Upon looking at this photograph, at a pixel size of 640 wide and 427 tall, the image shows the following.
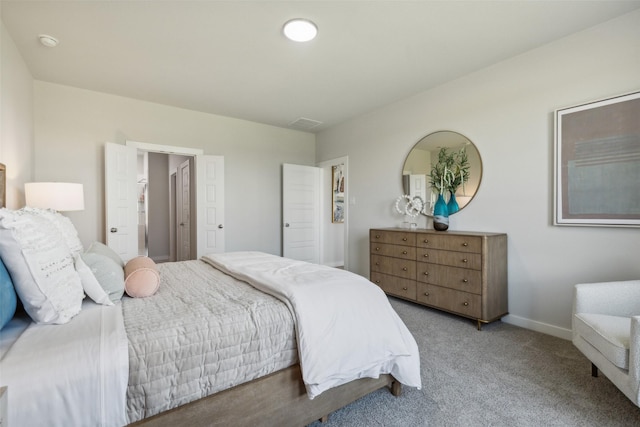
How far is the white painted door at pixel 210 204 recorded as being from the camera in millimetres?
4305

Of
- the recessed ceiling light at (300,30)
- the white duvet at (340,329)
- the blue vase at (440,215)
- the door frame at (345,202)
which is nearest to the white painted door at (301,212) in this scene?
the door frame at (345,202)

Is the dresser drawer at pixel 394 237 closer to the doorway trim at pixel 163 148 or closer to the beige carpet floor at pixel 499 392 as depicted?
the beige carpet floor at pixel 499 392

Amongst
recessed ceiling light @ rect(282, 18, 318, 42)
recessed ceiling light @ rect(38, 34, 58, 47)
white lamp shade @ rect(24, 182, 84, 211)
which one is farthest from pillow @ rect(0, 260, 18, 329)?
recessed ceiling light @ rect(38, 34, 58, 47)

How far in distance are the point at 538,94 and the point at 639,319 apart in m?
2.13

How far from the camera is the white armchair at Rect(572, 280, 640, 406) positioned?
4.71ft

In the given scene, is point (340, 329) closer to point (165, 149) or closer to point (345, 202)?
point (345, 202)

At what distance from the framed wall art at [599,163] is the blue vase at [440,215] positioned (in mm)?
957

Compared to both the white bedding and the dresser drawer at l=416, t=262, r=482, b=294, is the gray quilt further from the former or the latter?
the dresser drawer at l=416, t=262, r=482, b=294

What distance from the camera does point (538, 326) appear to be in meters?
2.74

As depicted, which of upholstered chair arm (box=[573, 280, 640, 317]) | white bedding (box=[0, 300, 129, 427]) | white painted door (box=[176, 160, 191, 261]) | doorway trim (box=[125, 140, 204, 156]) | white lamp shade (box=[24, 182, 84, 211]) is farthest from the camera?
white painted door (box=[176, 160, 191, 261])

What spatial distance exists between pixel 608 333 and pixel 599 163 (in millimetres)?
1470

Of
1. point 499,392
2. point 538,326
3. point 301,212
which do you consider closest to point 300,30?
point 499,392

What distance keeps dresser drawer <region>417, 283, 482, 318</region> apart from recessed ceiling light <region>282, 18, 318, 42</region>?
8.72 ft

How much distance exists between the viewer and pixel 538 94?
8.95 feet
